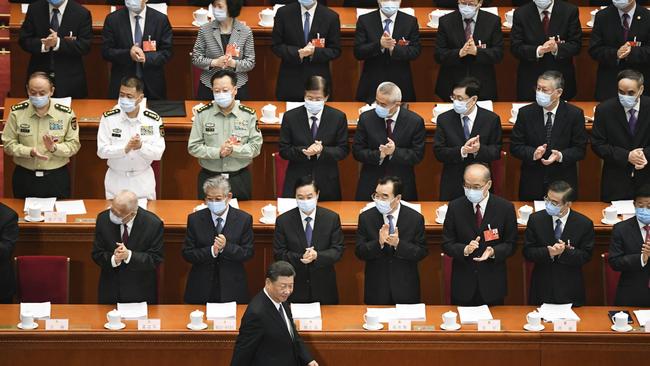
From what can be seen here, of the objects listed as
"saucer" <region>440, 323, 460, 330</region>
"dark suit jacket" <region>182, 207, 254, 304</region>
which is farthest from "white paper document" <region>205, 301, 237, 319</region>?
"saucer" <region>440, 323, 460, 330</region>

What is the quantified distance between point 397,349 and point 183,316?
4.41ft

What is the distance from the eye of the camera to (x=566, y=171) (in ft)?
31.8

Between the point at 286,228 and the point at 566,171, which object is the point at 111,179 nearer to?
the point at 286,228

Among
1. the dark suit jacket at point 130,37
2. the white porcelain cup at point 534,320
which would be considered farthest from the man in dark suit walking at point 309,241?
the dark suit jacket at point 130,37

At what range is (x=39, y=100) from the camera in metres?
9.30

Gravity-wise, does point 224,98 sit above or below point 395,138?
above

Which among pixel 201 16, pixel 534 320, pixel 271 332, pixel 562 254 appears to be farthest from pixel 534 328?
pixel 201 16

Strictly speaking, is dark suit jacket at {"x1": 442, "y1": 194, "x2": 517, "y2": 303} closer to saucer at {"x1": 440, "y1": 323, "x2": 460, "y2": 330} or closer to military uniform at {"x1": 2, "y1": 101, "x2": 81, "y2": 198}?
saucer at {"x1": 440, "y1": 323, "x2": 460, "y2": 330}

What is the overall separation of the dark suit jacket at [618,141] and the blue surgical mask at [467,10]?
1.27 m

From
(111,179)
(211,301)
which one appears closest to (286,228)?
(211,301)

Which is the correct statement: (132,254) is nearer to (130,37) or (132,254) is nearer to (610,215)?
(130,37)

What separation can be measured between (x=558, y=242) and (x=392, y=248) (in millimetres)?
1073

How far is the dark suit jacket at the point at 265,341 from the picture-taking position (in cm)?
748

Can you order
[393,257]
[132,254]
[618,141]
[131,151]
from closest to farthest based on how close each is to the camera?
[132,254] < [393,257] < [131,151] < [618,141]
